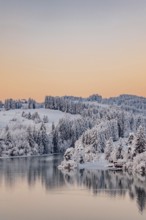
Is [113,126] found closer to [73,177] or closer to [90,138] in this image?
[90,138]

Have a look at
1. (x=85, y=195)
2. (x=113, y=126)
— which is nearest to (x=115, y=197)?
(x=85, y=195)

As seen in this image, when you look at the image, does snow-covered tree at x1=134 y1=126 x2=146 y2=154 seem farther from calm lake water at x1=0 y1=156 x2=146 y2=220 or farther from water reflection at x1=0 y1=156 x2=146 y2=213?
calm lake water at x1=0 y1=156 x2=146 y2=220

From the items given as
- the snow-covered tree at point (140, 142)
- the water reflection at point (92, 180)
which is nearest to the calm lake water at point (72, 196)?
the water reflection at point (92, 180)

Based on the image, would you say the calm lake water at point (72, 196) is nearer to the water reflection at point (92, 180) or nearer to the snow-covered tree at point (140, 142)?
the water reflection at point (92, 180)

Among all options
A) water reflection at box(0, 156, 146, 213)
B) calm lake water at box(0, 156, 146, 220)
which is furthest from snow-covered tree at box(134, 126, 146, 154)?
calm lake water at box(0, 156, 146, 220)

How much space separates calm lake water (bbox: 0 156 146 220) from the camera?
64312 mm

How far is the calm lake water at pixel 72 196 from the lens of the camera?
6431 centimetres

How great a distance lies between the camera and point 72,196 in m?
78.4

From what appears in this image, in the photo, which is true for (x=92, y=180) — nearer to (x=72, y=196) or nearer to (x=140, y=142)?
(x=72, y=196)

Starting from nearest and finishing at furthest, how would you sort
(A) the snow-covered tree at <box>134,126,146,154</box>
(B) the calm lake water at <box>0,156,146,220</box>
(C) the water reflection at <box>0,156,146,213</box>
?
(B) the calm lake water at <box>0,156,146,220</box>
(C) the water reflection at <box>0,156,146,213</box>
(A) the snow-covered tree at <box>134,126,146,154</box>

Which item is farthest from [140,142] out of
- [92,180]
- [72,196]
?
[72,196]

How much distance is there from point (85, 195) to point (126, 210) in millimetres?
14359

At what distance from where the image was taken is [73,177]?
4213 inches

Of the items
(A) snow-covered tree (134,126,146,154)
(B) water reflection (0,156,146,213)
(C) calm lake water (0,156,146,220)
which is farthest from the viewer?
(A) snow-covered tree (134,126,146,154)
